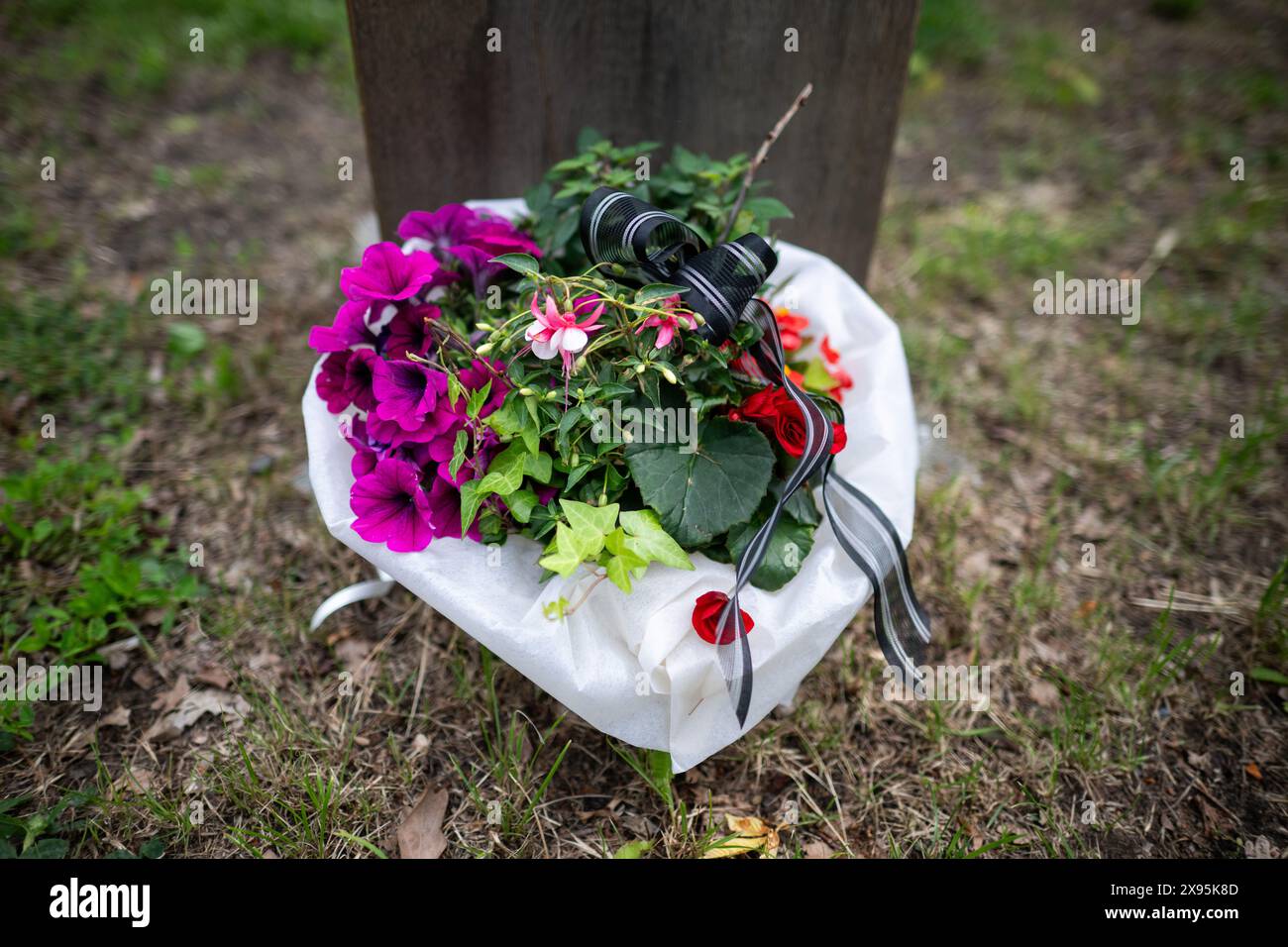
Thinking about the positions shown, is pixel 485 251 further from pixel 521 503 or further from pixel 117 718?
pixel 117 718

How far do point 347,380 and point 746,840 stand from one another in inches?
42.7

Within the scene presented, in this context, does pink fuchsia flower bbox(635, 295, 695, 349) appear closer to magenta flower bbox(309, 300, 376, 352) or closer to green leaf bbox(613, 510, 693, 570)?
green leaf bbox(613, 510, 693, 570)

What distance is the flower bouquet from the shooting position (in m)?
1.31

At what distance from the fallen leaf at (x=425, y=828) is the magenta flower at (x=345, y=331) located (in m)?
0.83

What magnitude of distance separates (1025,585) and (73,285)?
2885 mm

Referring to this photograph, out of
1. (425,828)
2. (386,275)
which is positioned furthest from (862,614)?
(386,275)

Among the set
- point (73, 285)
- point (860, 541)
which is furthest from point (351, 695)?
point (73, 285)

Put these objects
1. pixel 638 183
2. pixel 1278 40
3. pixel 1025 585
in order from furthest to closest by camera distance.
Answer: pixel 1278 40
pixel 1025 585
pixel 638 183

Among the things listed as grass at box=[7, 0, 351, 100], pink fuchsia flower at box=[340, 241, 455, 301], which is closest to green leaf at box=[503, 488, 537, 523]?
pink fuchsia flower at box=[340, 241, 455, 301]

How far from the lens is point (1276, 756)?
165cm

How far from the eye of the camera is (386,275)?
4.66 feet

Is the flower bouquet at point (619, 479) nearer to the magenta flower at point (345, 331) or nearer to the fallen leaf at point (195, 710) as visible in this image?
the magenta flower at point (345, 331)
